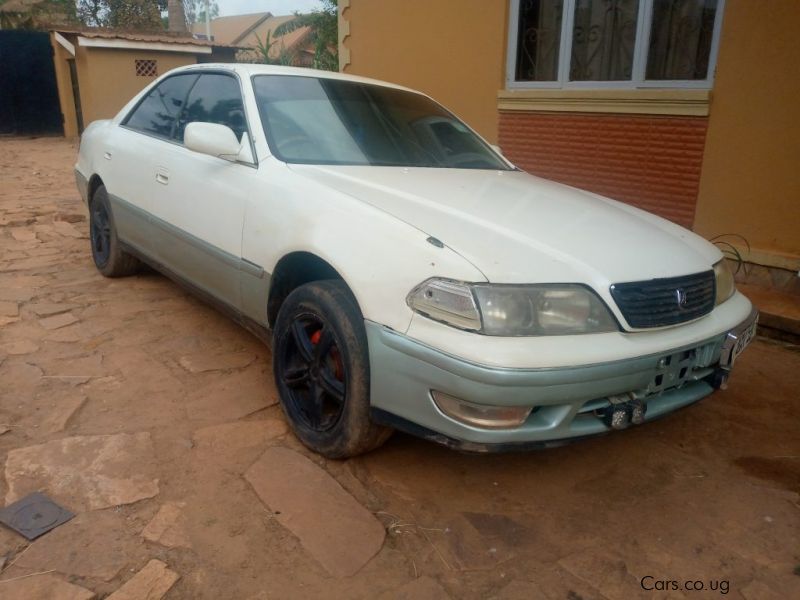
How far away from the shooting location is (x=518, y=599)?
207 centimetres

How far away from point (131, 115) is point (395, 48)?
389 centimetres

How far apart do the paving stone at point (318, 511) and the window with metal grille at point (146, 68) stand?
16.3m

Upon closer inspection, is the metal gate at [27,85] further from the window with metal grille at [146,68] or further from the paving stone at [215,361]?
the paving stone at [215,361]

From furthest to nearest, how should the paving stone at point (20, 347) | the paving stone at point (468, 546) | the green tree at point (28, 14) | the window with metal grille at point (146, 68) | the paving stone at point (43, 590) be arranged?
the green tree at point (28, 14) → the window with metal grille at point (146, 68) → the paving stone at point (20, 347) → the paving stone at point (468, 546) → the paving stone at point (43, 590)

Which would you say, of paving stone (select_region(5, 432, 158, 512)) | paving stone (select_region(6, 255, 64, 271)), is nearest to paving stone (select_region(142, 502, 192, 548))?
paving stone (select_region(5, 432, 158, 512))

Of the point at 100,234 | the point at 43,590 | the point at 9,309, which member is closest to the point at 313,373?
the point at 43,590

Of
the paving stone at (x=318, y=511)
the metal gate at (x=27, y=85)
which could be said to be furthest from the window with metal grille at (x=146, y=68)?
the paving stone at (x=318, y=511)

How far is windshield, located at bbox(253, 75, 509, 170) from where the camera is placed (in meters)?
3.20

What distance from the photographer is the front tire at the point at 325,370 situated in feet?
8.00

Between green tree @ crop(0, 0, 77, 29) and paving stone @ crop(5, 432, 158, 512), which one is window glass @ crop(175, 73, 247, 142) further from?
green tree @ crop(0, 0, 77, 29)

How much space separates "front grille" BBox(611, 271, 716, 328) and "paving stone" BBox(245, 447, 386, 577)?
1179mm

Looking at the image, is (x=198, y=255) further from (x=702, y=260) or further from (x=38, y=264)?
(x=38, y=264)

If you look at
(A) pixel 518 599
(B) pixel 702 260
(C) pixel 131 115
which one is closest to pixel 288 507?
(A) pixel 518 599

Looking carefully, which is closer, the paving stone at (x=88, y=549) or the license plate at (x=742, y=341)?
the paving stone at (x=88, y=549)
